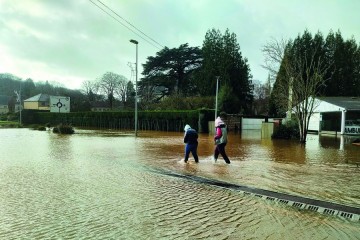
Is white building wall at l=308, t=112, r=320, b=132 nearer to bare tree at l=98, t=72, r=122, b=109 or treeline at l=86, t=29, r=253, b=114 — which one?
treeline at l=86, t=29, r=253, b=114

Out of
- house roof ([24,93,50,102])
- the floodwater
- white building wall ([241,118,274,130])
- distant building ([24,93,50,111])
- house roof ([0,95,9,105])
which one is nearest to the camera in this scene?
the floodwater

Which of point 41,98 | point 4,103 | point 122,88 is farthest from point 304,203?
point 4,103

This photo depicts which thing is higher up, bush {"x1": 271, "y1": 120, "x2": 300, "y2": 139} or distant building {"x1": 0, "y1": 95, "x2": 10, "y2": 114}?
distant building {"x1": 0, "y1": 95, "x2": 10, "y2": 114}

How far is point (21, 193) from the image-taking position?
7.61m

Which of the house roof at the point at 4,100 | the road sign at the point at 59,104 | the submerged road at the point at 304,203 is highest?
the house roof at the point at 4,100

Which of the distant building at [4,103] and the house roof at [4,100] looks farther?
the distant building at [4,103]

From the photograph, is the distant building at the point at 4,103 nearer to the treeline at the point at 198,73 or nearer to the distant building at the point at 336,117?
the treeline at the point at 198,73

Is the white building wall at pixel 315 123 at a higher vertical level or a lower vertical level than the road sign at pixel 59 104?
lower

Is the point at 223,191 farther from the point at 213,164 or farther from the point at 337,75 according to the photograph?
the point at 337,75

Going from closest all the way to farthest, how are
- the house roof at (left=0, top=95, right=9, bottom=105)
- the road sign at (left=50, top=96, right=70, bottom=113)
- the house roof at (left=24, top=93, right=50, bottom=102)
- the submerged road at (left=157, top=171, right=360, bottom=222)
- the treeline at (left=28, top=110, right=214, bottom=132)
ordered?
the submerged road at (left=157, top=171, right=360, bottom=222) < the treeline at (left=28, top=110, right=214, bottom=132) < the road sign at (left=50, top=96, right=70, bottom=113) < the house roof at (left=24, top=93, right=50, bottom=102) < the house roof at (left=0, top=95, right=9, bottom=105)

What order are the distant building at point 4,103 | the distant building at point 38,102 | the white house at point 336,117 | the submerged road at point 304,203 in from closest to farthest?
the submerged road at point 304,203, the white house at point 336,117, the distant building at point 38,102, the distant building at point 4,103

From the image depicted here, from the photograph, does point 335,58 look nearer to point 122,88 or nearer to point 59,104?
point 122,88

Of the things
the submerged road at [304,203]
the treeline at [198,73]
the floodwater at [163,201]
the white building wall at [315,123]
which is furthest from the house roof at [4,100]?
the submerged road at [304,203]

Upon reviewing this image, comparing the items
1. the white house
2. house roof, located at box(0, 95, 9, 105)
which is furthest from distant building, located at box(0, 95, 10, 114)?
the white house
